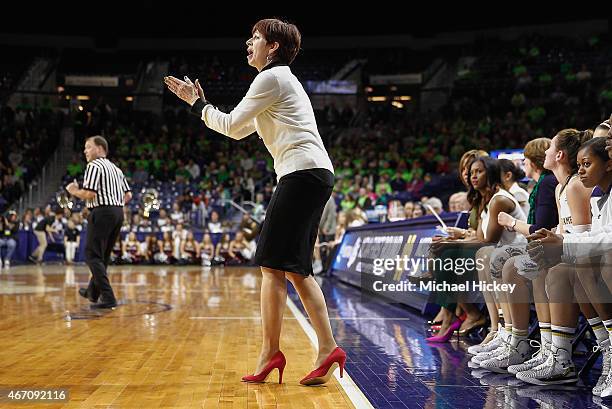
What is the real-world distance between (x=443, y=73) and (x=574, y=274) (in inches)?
901

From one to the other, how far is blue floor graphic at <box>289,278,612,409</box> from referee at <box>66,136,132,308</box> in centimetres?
244

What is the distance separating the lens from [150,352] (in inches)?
175

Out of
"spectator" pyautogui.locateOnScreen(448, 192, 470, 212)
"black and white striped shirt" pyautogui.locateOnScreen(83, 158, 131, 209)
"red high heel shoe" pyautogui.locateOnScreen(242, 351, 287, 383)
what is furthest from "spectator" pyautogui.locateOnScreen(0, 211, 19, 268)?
"red high heel shoe" pyautogui.locateOnScreen(242, 351, 287, 383)

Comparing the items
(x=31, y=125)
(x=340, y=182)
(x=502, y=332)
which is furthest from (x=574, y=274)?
(x=31, y=125)

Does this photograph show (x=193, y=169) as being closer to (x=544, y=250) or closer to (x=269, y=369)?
(x=269, y=369)

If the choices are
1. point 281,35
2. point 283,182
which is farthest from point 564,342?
point 281,35

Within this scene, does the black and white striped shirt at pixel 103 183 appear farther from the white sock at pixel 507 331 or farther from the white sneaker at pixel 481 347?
the white sock at pixel 507 331

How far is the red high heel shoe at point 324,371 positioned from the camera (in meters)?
3.43

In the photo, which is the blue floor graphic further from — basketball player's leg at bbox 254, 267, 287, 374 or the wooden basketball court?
basketball player's leg at bbox 254, 267, 287, 374

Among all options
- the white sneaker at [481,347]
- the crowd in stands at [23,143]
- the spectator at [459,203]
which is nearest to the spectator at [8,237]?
the crowd in stands at [23,143]

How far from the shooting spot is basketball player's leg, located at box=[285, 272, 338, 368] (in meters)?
3.48

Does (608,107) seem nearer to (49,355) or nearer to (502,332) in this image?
(502,332)

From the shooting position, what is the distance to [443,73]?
25578 mm

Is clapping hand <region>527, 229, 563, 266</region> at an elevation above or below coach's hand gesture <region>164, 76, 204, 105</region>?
below
